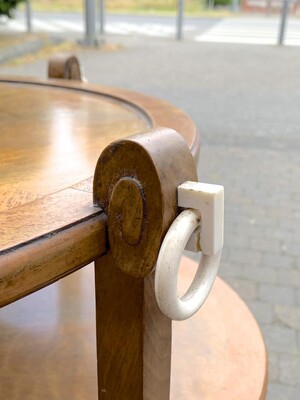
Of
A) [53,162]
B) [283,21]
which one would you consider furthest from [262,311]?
[283,21]

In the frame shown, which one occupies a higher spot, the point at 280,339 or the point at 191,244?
the point at 191,244

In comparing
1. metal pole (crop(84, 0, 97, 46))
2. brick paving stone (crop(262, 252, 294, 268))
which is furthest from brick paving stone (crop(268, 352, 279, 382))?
metal pole (crop(84, 0, 97, 46))

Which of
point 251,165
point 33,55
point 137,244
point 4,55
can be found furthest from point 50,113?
point 33,55

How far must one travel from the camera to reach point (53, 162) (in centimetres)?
84

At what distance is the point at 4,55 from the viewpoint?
7.23m

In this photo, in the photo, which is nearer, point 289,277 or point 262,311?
point 262,311

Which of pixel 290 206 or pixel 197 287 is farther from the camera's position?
pixel 290 206

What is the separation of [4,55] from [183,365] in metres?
6.83

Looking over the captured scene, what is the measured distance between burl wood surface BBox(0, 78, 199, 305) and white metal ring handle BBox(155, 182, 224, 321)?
91 millimetres

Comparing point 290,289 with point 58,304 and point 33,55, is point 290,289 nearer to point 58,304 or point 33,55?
point 58,304

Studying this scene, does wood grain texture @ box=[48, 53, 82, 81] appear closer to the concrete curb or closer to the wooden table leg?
the wooden table leg

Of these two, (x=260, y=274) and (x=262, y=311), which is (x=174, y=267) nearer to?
(x=262, y=311)

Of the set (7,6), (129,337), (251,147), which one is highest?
(129,337)

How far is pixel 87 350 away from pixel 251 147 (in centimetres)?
300
